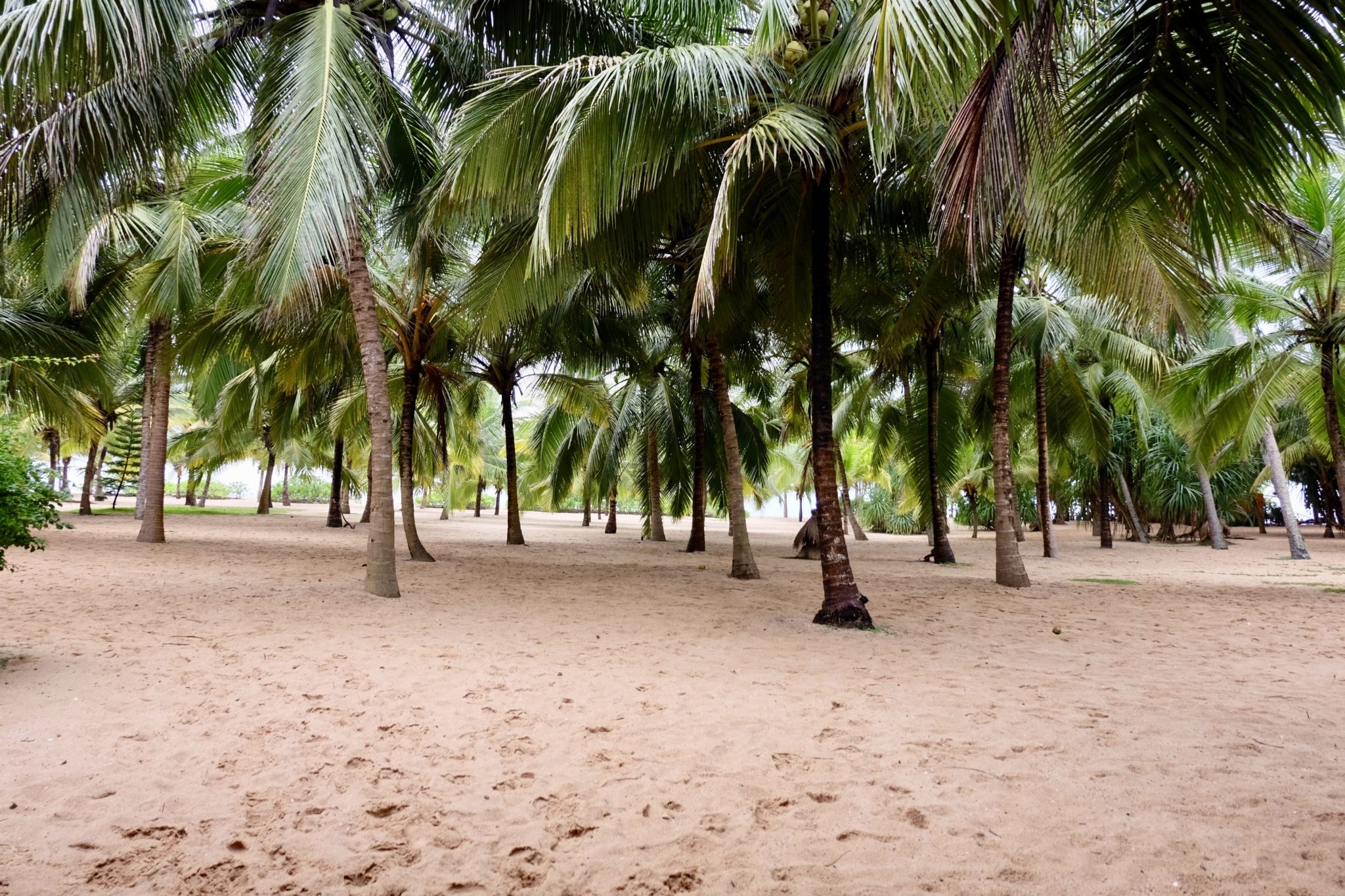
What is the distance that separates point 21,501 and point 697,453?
10701mm

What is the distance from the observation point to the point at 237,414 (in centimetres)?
1631

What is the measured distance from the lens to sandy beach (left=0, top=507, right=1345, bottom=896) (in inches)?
98.1

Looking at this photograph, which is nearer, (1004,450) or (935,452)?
(1004,450)

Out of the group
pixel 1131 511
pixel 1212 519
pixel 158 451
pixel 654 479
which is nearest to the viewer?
pixel 158 451

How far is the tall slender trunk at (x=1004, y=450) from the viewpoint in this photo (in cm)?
931

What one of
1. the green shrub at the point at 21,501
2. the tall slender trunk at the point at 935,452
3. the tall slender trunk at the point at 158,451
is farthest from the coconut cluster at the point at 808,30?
the tall slender trunk at the point at 158,451

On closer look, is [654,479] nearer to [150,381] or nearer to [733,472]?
[733,472]

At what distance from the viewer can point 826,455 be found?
261 inches

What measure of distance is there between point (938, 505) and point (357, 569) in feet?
31.4

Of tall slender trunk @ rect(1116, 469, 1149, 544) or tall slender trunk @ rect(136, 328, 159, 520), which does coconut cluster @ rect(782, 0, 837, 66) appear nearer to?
tall slender trunk @ rect(136, 328, 159, 520)

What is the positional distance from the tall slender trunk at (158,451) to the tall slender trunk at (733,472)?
900 cm

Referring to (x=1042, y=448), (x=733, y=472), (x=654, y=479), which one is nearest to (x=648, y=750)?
(x=733, y=472)

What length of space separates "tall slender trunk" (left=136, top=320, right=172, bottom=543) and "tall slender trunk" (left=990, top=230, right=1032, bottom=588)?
12697 mm

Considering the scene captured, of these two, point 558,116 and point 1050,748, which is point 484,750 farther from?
point 558,116
